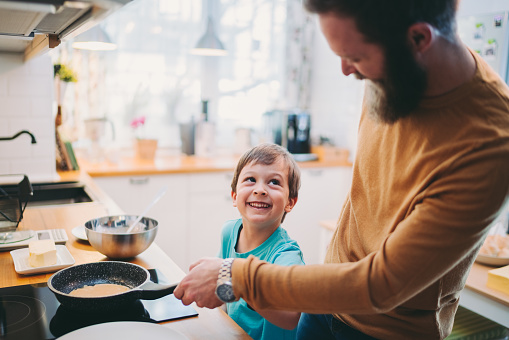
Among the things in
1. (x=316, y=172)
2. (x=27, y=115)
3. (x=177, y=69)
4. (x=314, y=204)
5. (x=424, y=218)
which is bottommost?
(x=314, y=204)

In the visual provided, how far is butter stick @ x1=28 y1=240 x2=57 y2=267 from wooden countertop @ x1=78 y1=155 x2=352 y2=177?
1.84 meters

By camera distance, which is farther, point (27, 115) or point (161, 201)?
point (161, 201)

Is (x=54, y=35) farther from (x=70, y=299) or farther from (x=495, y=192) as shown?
(x=495, y=192)

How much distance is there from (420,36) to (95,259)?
1131 mm

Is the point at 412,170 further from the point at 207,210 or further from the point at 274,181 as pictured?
the point at 207,210

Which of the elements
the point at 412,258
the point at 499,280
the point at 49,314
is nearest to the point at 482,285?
the point at 499,280

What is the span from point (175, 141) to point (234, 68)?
86cm

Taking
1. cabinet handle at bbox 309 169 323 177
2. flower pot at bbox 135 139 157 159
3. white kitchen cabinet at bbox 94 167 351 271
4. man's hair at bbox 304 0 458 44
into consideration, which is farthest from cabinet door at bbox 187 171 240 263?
man's hair at bbox 304 0 458 44

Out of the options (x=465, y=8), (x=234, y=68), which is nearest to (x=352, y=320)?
(x=465, y=8)

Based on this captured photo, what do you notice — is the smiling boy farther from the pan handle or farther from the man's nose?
A: the man's nose

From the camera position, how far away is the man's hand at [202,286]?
1.06m

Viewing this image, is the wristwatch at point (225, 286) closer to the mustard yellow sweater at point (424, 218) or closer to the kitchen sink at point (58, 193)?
the mustard yellow sweater at point (424, 218)

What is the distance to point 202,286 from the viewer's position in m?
1.07

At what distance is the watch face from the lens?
1.02m
